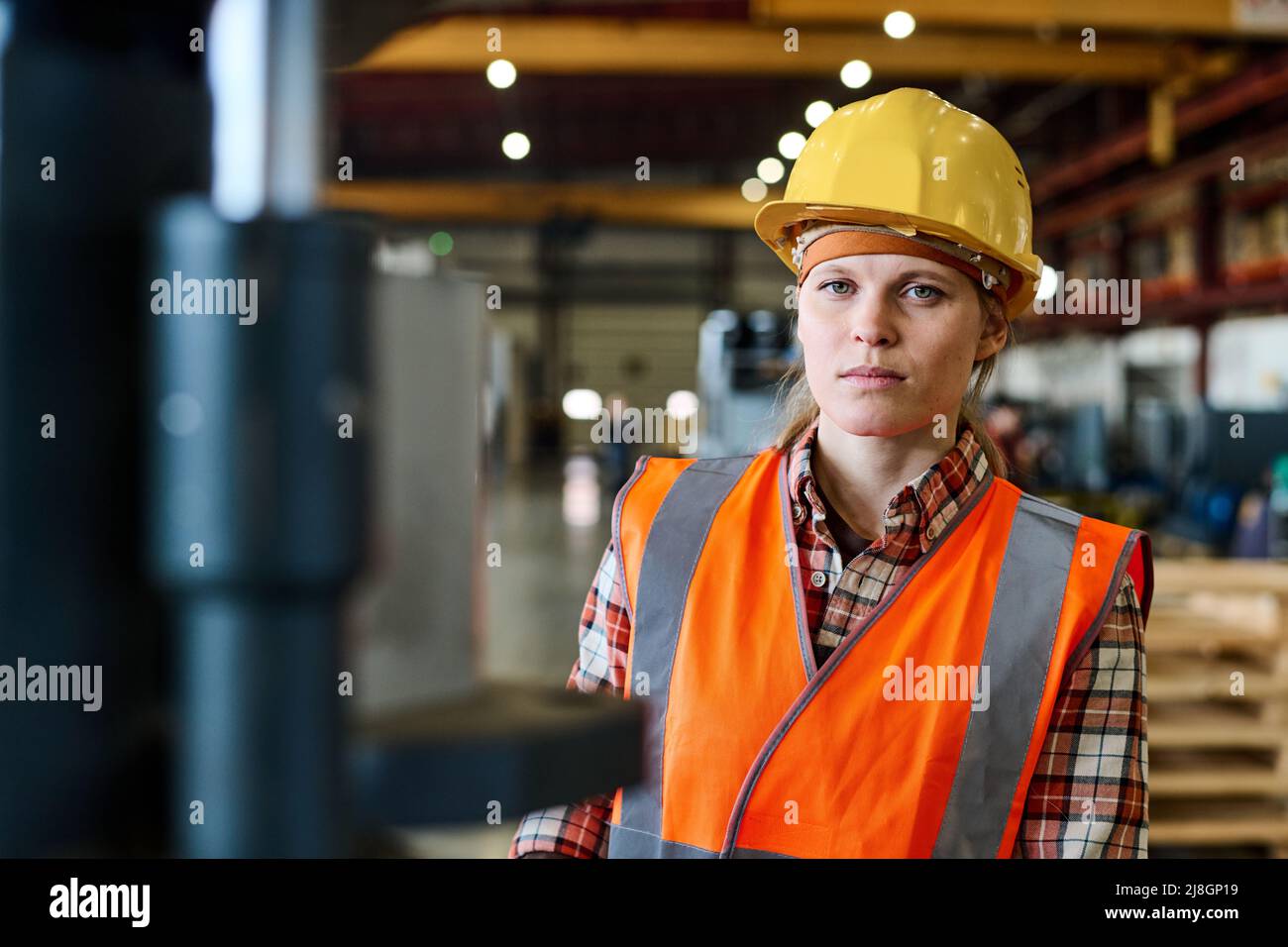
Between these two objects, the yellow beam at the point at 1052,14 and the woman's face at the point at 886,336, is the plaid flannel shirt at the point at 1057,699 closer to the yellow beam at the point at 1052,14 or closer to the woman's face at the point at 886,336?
the woman's face at the point at 886,336

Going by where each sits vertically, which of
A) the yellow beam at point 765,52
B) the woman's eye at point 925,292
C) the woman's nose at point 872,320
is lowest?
the woman's nose at point 872,320

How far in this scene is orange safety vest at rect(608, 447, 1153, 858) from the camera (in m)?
1.04

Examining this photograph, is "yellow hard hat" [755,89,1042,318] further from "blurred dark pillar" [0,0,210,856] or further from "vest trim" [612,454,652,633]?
"blurred dark pillar" [0,0,210,856]

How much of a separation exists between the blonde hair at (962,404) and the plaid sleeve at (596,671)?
26 centimetres

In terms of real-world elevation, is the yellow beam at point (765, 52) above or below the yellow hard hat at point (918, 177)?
above

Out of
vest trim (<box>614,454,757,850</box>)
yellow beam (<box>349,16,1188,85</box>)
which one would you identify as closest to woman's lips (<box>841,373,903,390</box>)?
vest trim (<box>614,454,757,850</box>)

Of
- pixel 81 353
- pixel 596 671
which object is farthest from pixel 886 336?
pixel 81 353

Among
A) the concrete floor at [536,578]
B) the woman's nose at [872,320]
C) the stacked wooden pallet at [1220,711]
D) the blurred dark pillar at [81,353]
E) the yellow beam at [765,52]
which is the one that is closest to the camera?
the blurred dark pillar at [81,353]

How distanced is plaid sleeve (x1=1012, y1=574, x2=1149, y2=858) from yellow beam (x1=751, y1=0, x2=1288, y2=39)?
13.2 feet

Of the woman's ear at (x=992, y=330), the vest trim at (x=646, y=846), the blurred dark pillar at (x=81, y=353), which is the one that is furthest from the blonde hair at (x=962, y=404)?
the blurred dark pillar at (x=81, y=353)

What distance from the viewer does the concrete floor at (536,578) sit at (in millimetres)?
695
